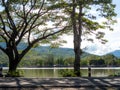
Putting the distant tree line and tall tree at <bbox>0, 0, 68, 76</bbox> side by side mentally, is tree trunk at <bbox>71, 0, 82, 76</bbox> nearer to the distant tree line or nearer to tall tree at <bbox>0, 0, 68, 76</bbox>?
tall tree at <bbox>0, 0, 68, 76</bbox>

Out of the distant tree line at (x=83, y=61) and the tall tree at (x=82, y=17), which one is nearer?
the tall tree at (x=82, y=17)

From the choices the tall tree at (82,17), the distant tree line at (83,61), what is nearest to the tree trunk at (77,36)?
the tall tree at (82,17)

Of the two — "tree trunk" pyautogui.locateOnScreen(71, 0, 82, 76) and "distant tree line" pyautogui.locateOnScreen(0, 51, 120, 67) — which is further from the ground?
"tree trunk" pyautogui.locateOnScreen(71, 0, 82, 76)

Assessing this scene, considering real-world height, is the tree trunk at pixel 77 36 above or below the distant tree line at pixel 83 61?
above

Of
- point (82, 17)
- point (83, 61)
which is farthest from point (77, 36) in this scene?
point (83, 61)

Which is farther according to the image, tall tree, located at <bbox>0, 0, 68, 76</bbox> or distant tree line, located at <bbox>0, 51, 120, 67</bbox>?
distant tree line, located at <bbox>0, 51, 120, 67</bbox>

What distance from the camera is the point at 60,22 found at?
35125mm

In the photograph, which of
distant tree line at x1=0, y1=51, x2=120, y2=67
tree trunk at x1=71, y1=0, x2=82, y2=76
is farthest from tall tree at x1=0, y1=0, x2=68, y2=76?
distant tree line at x1=0, y1=51, x2=120, y2=67

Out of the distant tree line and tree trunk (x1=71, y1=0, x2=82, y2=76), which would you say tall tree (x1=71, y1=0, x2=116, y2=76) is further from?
the distant tree line

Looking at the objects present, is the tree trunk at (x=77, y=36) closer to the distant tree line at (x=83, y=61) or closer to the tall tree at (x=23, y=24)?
the tall tree at (x=23, y=24)

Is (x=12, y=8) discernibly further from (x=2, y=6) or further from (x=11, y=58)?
(x=11, y=58)

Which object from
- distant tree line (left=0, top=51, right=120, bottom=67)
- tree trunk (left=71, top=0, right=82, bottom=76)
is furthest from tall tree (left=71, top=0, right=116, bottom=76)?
distant tree line (left=0, top=51, right=120, bottom=67)

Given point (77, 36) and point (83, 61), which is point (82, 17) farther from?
point (83, 61)

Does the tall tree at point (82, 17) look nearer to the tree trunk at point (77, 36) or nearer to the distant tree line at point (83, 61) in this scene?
the tree trunk at point (77, 36)
